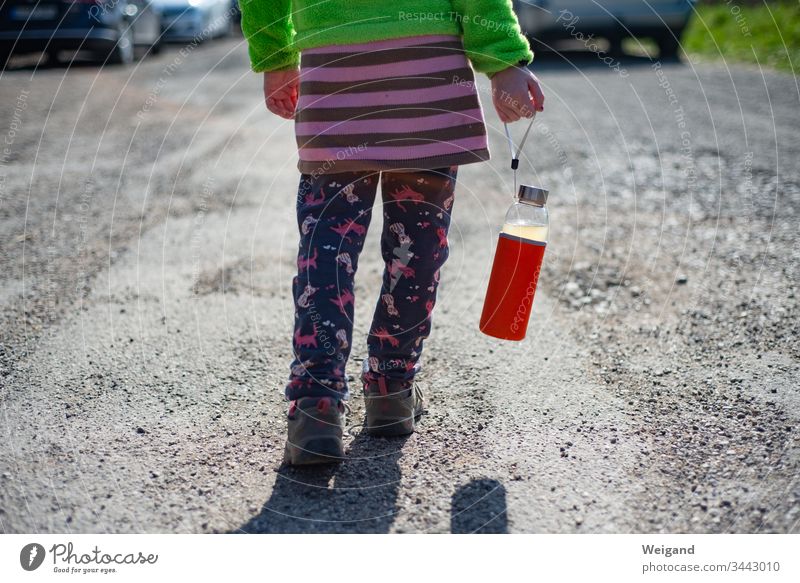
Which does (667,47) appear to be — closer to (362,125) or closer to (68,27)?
(68,27)

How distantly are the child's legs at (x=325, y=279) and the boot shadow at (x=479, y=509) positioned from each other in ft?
1.35

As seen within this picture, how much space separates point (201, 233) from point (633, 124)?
419cm

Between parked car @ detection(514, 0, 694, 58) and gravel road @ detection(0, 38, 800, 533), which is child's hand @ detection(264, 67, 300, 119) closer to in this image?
gravel road @ detection(0, 38, 800, 533)

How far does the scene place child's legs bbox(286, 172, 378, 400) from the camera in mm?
1979

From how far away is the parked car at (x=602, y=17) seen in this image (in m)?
10.1

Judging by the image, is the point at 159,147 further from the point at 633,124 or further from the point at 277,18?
the point at 277,18

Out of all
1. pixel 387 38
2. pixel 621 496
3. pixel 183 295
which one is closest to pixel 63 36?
pixel 183 295

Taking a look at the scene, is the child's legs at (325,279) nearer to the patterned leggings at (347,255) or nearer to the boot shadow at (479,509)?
the patterned leggings at (347,255)

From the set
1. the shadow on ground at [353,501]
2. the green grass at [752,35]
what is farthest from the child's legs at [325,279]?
the green grass at [752,35]

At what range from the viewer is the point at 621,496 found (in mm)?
1886

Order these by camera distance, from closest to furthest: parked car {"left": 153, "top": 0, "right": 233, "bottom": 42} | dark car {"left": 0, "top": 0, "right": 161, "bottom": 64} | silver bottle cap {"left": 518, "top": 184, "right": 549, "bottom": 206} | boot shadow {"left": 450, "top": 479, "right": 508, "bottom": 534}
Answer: boot shadow {"left": 450, "top": 479, "right": 508, "bottom": 534} < silver bottle cap {"left": 518, "top": 184, "right": 549, "bottom": 206} < dark car {"left": 0, "top": 0, "right": 161, "bottom": 64} < parked car {"left": 153, "top": 0, "right": 233, "bottom": 42}

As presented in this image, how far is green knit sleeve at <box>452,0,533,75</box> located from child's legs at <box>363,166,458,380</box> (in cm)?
30

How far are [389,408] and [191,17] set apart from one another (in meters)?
14.1

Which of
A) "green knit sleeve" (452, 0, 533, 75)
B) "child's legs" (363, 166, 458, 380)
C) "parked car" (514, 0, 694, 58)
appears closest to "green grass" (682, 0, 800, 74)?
"parked car" (514, 0, 694, 58)
